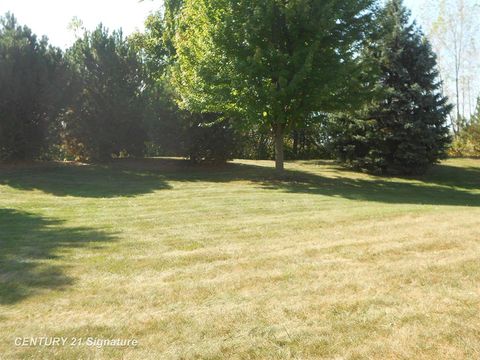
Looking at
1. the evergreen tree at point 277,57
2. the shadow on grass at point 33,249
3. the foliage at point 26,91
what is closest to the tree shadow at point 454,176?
the evergreen tree at point 277,57

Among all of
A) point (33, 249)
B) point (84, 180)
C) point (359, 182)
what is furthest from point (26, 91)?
point (359, 182)

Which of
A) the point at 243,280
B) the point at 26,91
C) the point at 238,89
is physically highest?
the point at 26,91

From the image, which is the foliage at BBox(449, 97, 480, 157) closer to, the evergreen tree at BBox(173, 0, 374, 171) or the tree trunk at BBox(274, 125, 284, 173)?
the evergreen tree at BBox(173, 0, 374, 171)

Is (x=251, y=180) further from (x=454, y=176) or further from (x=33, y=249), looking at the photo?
(x=33, y=249)

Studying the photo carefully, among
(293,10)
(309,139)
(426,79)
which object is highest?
(293,10)

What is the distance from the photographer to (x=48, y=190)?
585 inches

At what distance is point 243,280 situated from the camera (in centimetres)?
506

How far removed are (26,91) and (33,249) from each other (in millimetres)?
15385

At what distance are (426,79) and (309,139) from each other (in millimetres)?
12837

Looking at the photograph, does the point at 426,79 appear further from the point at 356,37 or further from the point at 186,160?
the point at 186,160

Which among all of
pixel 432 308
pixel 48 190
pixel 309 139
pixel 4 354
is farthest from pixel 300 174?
pixel 4 354

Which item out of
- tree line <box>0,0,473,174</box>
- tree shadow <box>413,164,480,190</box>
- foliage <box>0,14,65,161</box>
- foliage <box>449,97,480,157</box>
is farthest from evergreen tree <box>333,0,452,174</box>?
foliage <box>0,14,65,161</box>

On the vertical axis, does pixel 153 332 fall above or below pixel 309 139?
below

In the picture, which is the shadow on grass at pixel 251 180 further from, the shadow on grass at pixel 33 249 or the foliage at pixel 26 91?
the shadow on grass at pixel 33 249
